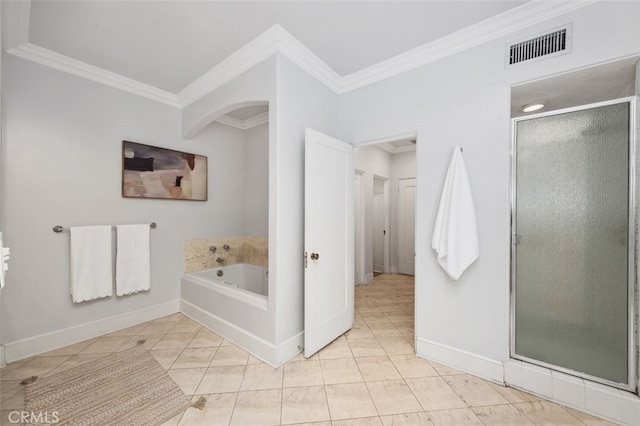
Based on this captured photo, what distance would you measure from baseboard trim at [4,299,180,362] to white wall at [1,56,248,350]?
0.16ft

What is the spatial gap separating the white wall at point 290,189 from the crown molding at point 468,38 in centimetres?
57

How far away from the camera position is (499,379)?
1895 mm

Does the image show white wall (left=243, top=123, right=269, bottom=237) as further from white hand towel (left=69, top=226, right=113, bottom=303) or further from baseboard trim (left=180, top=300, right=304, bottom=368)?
white hand towel (left=69, top=226, right=113, bottom=303)

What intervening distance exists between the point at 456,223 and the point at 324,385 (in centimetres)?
157

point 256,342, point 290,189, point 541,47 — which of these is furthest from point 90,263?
point 541,47

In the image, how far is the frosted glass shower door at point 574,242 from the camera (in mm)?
1605

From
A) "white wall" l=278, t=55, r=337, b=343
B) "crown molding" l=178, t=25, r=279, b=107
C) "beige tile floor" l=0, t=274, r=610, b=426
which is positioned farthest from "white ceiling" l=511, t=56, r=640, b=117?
"beige tile floor" l=0, t=274, r=610, b=426

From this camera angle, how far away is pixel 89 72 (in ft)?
8.32

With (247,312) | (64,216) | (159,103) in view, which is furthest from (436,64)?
(64,216)

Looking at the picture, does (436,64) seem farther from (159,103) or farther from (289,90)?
(159,103)

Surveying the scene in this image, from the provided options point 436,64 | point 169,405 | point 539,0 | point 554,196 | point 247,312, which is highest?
point 539,0

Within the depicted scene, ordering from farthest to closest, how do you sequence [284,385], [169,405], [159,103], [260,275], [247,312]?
[260,275] < [159,103] < [247,312] < [284,385] < [169,405]

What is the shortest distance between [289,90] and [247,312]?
202 cm

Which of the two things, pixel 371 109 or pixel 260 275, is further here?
pixel 260 275
